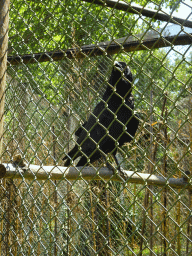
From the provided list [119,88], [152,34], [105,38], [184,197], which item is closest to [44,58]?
[119,88]

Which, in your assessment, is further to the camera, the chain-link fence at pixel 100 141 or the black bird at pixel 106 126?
the black bird at pixel 106 126

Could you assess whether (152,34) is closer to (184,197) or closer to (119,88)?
(119,88)

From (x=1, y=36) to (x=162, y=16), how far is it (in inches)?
36.6

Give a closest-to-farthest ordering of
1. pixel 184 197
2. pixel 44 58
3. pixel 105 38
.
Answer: pixel 44 58
pixel 184 197
pixel 105 38

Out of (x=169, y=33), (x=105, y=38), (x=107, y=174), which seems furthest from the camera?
(x=105, y=38)

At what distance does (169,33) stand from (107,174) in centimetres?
117

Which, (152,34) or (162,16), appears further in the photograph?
(152,34)

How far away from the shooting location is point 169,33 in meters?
2.28

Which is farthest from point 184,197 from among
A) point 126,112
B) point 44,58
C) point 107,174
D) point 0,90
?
point 0,90

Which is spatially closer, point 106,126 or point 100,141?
point 100,141

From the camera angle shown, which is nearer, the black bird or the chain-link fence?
the chain-link fence

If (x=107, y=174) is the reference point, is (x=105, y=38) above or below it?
below

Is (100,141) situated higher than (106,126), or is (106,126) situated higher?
(100,141)

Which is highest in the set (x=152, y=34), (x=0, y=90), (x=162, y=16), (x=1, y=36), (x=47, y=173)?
(x=162, y=16)
